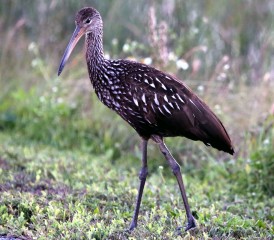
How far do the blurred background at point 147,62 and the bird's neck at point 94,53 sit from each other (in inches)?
78.0

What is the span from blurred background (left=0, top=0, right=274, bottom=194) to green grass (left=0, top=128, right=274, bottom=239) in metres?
0.33

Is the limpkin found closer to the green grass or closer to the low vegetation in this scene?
the green grass

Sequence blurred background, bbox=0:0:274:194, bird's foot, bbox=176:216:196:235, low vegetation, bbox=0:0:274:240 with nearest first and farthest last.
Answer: bird's foot, bbox=176:216:196:235 < low vegetation, bbox=0:0:274:240 < blurred background, bbox=0:0:274:194

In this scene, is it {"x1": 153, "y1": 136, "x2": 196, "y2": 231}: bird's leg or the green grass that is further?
{"x1": 153, "y1": 136, "x2": 196, "y2": 231}: bird's leg

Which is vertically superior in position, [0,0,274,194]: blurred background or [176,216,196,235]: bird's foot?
[0,0,274,194]: blurred background

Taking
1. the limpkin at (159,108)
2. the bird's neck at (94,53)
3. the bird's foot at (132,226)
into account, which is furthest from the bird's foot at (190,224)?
the bird's neck at (94,53)

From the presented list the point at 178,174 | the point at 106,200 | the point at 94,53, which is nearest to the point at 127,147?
the point at 106,200

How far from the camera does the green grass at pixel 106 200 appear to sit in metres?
4.89

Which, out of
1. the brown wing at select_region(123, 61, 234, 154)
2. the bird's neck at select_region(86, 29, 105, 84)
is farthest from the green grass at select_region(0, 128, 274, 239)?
the bird's neck at select_region(86, 29, 105, 84)

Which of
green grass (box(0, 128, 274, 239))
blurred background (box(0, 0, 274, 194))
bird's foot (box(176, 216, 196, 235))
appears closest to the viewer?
green grass (box(0, 128, 274, 239))

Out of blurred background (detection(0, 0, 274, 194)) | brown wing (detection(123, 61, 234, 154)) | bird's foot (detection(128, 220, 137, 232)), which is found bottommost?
bird's foot (detection(128, 220, 137, 232))

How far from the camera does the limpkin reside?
5266 millimetres

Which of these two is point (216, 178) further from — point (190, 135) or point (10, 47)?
point (10, 47)

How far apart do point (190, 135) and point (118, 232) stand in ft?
3.04
